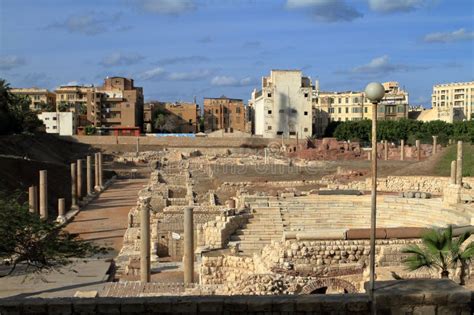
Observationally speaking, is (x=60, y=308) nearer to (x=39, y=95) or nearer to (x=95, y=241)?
(x=95, y=241)

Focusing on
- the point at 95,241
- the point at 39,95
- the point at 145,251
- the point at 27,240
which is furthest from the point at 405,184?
the point at 39,95

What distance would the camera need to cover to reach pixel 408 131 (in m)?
81.9

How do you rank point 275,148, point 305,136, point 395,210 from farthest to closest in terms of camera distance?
point 305,136
point 275,148
point 395,210

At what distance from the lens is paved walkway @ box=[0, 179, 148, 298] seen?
1389 cm

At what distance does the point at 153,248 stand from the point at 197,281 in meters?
4.13

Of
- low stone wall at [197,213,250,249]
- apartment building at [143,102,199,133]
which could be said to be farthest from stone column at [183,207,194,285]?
apartment building at [143,102,199,133]

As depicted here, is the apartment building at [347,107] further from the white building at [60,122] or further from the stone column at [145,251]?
the stone column at [145,251]

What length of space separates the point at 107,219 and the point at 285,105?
65.9m

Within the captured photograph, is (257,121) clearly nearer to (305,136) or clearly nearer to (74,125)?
(305,136)

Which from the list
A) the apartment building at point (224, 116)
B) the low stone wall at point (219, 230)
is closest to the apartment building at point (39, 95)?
the apartment building at point (224, 116)

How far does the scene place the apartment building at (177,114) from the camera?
389 ft

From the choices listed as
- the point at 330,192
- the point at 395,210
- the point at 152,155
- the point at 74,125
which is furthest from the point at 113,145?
the point at 395,210

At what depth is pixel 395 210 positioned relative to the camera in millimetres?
22797

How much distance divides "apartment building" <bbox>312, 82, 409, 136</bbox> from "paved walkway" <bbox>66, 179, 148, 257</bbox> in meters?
70.9
